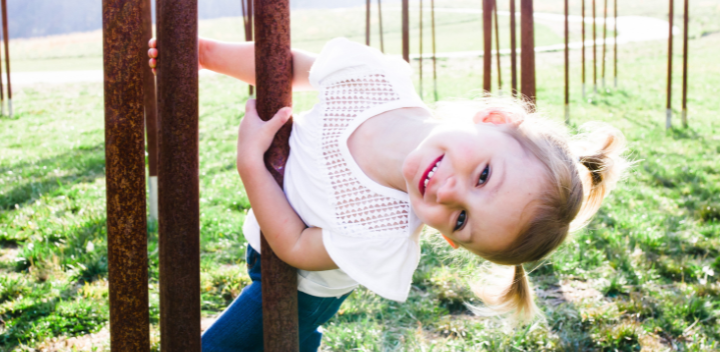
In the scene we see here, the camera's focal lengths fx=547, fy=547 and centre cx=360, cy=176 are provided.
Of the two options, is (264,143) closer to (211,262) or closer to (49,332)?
(49,332)

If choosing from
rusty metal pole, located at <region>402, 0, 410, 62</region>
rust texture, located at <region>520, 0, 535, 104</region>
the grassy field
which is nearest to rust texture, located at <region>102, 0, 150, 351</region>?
the grassy field

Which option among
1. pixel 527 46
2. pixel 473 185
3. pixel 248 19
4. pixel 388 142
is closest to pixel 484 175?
pixel 473 185

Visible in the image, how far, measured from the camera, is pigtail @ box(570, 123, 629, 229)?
1526 mm

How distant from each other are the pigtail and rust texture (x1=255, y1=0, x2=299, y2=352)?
811 mm

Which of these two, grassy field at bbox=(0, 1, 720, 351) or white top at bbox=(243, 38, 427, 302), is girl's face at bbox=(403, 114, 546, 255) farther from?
grassy field at bbox=(0, 1, 720, 351)

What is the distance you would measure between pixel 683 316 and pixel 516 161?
1646 mm

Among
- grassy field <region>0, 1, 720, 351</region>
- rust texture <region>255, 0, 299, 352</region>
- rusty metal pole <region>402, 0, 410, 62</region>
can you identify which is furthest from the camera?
rusty metal pole <region>402, 0, 410, 62</region>

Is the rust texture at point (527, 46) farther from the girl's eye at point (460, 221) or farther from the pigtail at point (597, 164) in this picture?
the girl's eye at point (460, 221)

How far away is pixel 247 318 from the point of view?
1571 mm

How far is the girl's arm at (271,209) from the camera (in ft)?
4.19

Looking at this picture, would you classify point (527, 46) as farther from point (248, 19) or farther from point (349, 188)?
point (248, 19)

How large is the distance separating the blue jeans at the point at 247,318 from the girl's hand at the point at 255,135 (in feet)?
Answer: 1.32

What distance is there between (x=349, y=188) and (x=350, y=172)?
43mm

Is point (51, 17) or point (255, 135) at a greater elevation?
point (51, 17)
